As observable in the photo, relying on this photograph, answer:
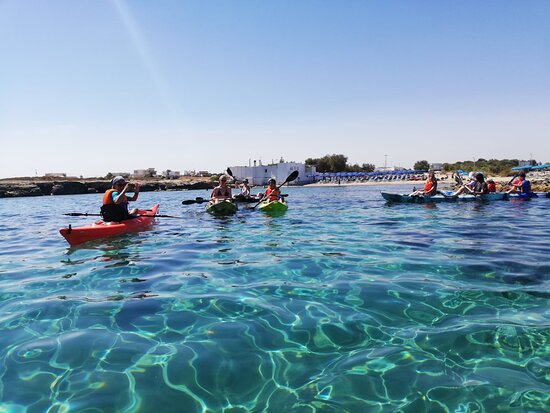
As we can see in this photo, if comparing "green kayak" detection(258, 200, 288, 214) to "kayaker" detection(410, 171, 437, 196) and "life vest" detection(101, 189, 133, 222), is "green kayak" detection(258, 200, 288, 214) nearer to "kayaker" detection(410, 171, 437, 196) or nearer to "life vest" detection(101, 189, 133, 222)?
"life vest" detection(101, 189, 133, 222)

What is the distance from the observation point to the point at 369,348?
371cm

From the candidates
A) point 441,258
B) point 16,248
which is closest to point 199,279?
point 441,258

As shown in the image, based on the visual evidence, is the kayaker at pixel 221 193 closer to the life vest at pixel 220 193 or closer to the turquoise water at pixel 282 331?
the life vest at pixel 220 193

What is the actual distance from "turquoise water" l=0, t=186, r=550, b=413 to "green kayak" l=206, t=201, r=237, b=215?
23.5 ft

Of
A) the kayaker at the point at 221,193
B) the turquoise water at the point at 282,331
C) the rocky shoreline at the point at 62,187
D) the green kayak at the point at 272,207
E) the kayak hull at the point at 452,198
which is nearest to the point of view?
the turquoise water at the point at 282,331

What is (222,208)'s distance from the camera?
15734 mm

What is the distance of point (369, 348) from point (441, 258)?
4.17 metres

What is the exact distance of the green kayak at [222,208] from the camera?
15.5 meters

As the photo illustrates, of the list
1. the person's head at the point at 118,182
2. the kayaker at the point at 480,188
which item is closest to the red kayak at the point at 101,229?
the person's head at the point at 118,182

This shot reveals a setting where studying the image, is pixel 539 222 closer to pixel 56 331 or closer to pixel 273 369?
pixel 273 369

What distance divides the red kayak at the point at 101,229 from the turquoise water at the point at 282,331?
5.33ft

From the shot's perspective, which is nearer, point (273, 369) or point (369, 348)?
point (273, 369)

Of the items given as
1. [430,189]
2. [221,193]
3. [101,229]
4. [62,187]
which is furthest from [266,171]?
[101,229]

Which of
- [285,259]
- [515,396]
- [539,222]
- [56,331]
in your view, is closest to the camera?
[515,396]
